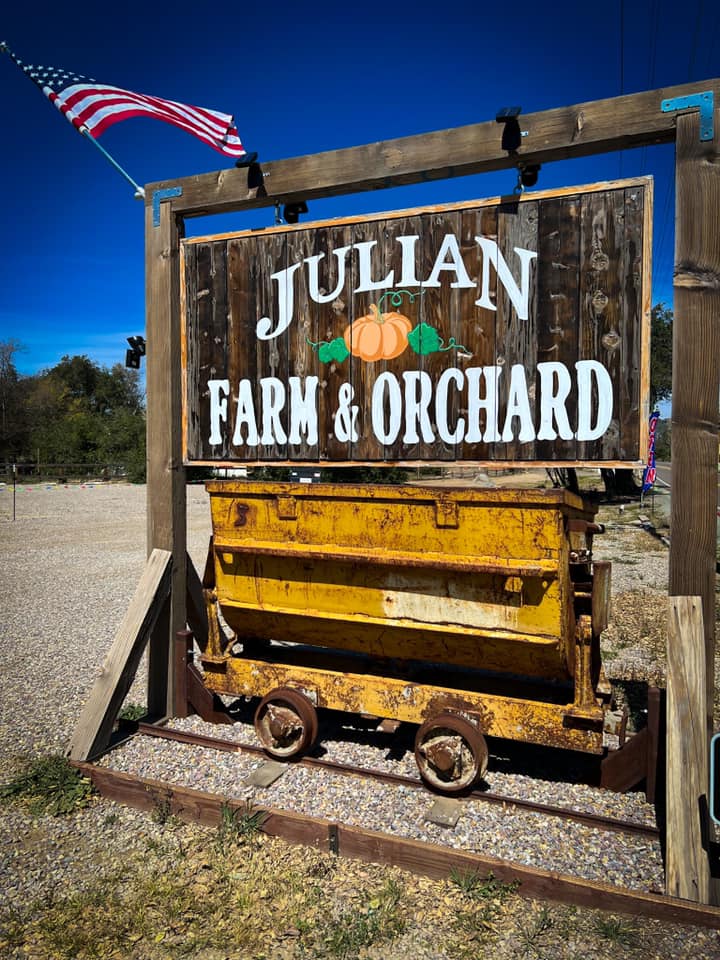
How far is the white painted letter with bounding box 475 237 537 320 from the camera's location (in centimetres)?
437

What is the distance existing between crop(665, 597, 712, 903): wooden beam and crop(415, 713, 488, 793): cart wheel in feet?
3.51

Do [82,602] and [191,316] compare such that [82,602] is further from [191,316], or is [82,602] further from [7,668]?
[191,316]

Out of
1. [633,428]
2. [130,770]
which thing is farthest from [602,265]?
[130,770]

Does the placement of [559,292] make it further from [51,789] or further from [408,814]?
[51,789]

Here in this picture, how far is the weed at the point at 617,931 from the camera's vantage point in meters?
2.95

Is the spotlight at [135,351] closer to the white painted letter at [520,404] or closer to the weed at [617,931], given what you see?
the white painted letter at [520,404]

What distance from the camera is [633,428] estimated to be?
414cm

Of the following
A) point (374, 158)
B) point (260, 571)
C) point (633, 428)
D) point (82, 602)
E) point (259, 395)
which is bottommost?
point (82, 602)

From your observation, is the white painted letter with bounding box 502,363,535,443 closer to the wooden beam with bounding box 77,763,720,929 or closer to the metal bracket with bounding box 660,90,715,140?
the metal bracket with bounding box 660,90,715,140

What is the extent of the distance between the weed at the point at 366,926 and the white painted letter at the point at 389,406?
2726 mm

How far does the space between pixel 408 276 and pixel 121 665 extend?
3.43 meters

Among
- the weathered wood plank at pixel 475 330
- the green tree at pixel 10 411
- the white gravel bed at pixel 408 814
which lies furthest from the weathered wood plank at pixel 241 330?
the green tree at pixel 10 411

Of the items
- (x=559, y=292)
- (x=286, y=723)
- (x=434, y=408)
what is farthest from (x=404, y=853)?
(x=559, y=292)

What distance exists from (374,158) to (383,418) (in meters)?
1.76
